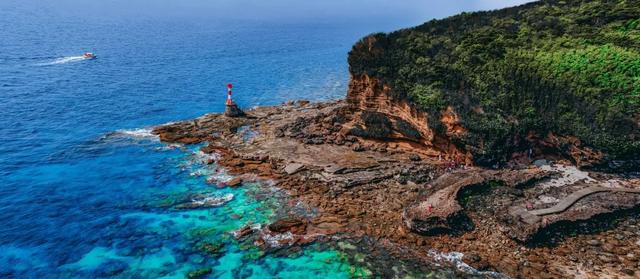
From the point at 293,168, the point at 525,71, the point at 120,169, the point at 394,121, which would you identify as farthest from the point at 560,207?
the point at 120,169

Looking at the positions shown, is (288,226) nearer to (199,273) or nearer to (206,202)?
(199,273)

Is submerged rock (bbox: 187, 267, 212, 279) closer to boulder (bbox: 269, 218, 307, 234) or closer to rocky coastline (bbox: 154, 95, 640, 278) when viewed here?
rocky coastline (bbox: 154, 95, 640, 278)

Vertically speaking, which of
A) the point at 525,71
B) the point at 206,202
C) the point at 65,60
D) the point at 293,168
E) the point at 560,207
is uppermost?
the point at 525,71

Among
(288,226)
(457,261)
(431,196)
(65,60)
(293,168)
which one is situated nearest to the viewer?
(457,261)

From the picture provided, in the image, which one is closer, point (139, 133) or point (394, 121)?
point (394, 121)

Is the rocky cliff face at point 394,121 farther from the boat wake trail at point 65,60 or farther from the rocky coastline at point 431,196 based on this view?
the boat wake trail at point 65,60

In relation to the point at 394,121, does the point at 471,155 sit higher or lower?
lower

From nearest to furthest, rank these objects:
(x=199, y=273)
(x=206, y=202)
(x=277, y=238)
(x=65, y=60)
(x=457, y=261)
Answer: (x=199, y=273), (x=457, y=261), (x=277, y=238), (x=206, y=202), (x=65, y=60)
